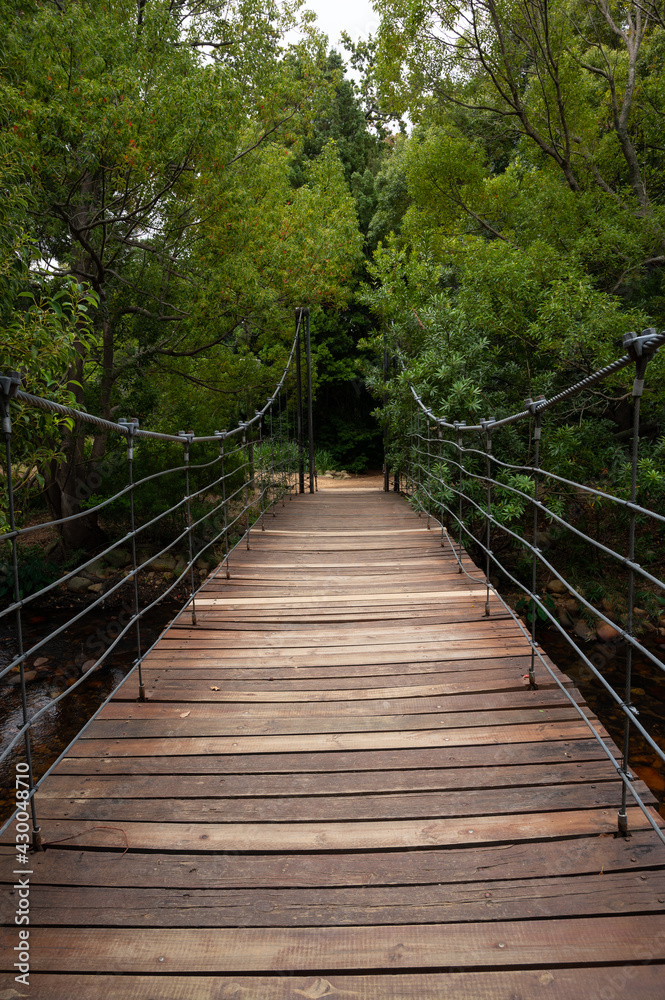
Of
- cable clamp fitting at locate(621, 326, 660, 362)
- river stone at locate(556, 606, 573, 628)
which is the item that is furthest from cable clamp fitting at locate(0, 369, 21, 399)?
river stone at locate(556, 606, 573, 628)

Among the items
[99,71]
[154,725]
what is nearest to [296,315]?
[99,71]

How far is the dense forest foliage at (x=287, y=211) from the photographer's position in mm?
4668

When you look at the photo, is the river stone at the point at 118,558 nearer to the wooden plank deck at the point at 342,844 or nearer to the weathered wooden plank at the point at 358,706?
the wooden plank deck at the point at 342,844

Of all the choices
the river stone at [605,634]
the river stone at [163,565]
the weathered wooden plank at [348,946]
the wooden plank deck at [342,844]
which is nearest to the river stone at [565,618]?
the river stone at [605,634]

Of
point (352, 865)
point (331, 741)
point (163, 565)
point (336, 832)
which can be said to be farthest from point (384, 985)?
point (163, 565)

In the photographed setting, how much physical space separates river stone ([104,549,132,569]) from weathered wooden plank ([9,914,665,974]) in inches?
308

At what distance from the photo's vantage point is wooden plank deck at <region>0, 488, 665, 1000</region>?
1.27 m

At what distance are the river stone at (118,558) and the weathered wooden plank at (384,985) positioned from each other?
313 inches

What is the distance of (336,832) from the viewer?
166 cm

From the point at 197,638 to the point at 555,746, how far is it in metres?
1.70

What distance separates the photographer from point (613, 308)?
17.7 ft

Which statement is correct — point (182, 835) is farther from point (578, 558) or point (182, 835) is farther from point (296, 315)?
point (296, 315)

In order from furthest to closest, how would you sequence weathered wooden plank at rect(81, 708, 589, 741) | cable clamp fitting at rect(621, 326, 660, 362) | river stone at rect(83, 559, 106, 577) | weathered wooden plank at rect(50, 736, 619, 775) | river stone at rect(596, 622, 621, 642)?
river stone at rect(83, 559, 106, 577), river stone at rect(596, 622, 621, 642), weathered wooden plank at rect(81, 708, 589, 741), weathered wooden plank at rect(50, 736, 619, 775), cable clamp fitting at rect(621, 326, 660, 362)

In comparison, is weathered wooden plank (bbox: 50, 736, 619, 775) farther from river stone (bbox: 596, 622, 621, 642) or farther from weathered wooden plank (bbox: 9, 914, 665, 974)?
river stone (bbox: 596, 622, 621, 642)
